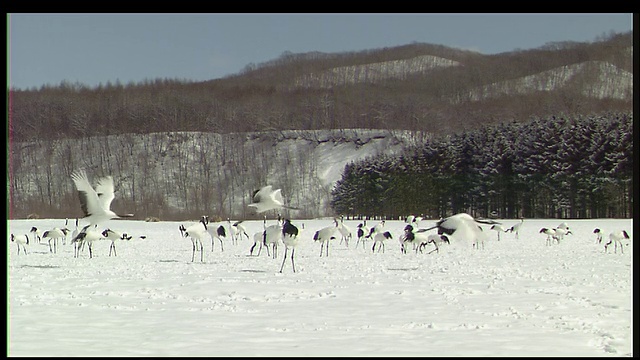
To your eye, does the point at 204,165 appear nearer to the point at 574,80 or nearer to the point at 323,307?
the point at 323,307

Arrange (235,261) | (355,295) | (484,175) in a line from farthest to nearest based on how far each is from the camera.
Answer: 1. (484,175)
2. (235,261)
3. (355,295)

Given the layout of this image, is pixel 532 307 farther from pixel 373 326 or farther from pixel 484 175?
pixel 484 175

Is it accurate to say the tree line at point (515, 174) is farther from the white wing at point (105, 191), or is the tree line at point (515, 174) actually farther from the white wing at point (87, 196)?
the white wing at point (87, 196)

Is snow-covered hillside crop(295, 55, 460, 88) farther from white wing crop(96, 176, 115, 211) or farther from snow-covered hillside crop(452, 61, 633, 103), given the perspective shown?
white wing crop(96, 176, 115, 211)

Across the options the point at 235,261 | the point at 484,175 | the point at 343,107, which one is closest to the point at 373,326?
the point at 235,261

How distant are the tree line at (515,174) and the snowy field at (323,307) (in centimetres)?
3293

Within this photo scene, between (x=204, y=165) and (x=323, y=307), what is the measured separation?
82.2 metres

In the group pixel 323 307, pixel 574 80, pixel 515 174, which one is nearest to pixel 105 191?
pixel 323 307

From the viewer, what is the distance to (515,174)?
53.4 metres

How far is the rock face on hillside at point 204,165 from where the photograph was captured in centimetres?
8162

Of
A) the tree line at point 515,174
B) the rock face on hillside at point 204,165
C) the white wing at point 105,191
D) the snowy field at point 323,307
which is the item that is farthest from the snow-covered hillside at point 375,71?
the snowy field at point 323,307

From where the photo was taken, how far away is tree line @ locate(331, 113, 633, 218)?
48312 mm
